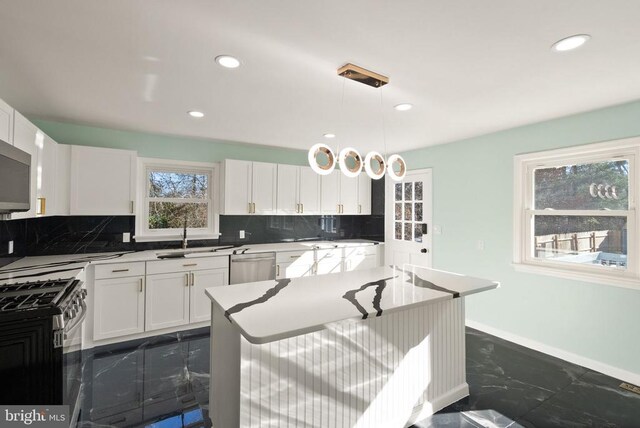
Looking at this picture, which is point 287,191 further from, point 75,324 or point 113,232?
point 75,324

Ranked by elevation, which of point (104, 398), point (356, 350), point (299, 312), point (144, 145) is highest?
point (144, 145)

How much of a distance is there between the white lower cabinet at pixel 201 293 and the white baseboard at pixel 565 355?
3238 millimetres

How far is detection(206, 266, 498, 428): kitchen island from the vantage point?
158 centimetres

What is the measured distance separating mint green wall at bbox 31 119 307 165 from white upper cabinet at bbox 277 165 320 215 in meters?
0.39

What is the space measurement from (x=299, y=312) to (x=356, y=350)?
0.58m

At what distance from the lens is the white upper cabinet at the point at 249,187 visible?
4195 mm

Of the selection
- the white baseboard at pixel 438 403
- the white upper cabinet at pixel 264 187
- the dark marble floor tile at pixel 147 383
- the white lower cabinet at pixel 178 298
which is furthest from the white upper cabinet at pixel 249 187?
the white baseboard at pixel 438 403

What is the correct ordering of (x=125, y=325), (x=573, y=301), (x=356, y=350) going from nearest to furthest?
(x=356, y=350)
(x=573, y=301)
(x=125, y=325)

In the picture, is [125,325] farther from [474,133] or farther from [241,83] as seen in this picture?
[474,133]

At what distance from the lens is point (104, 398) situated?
7.82ft

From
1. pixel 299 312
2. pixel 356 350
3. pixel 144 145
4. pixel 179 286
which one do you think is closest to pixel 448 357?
pixel 356 350

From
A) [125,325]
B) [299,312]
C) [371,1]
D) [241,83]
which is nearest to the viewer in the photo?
[371,1]

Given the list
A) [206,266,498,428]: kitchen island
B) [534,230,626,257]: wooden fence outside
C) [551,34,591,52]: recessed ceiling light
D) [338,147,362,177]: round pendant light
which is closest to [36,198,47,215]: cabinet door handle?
[206,266,498,428]: kitchen island

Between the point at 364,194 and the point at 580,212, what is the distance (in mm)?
2987
